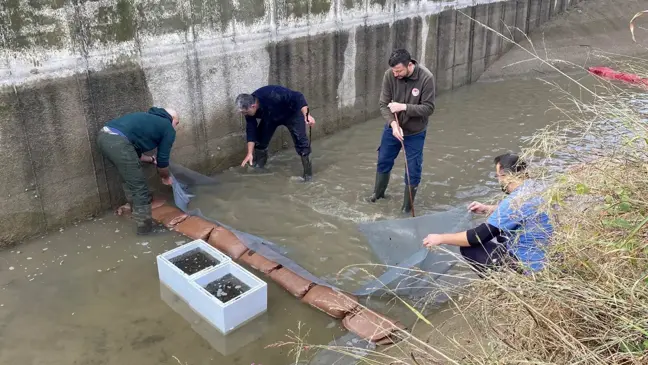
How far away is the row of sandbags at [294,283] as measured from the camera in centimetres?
367

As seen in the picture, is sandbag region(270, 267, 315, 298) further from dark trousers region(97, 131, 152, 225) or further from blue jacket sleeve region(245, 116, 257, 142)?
blue jacket sleeve region(245, 116, 257, 142)

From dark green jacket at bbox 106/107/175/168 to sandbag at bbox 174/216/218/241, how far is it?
0.62 meters

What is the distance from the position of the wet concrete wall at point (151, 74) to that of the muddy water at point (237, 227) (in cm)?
40

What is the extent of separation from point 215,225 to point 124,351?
1677mm

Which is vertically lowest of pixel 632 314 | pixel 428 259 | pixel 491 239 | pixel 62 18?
pixel 428 259

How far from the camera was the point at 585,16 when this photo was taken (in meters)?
13.2

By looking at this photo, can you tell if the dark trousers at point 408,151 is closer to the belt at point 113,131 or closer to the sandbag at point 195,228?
the sandbag at point 195,228

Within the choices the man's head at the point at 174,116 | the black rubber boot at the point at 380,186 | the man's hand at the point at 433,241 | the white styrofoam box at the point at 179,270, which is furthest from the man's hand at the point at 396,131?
the man's head at the point at 174,116

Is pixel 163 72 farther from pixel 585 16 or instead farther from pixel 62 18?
pixel 585 16

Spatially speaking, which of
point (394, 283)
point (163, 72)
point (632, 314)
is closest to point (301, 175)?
point (163, 72)

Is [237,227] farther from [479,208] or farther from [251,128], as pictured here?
[479,208]

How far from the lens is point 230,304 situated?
12.0 feet

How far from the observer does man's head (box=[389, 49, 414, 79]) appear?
4.89m

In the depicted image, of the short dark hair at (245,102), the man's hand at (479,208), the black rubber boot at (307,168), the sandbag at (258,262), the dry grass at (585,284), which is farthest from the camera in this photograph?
the black rubber boot at (307,168)
